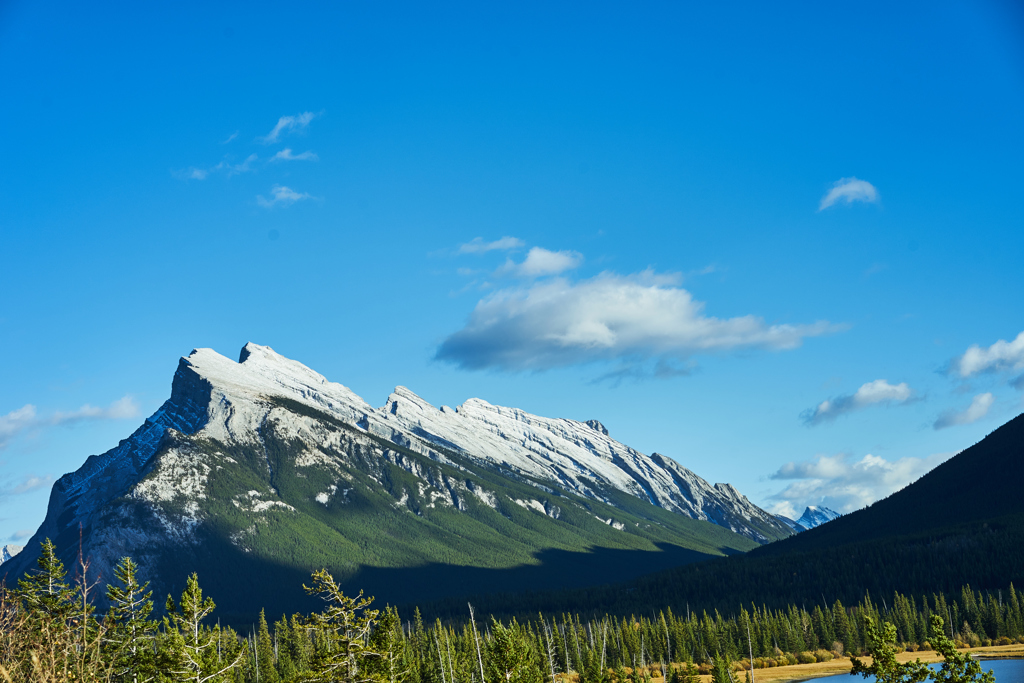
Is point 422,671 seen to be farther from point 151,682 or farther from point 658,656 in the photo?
point 151,682

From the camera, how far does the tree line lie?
4381 cm

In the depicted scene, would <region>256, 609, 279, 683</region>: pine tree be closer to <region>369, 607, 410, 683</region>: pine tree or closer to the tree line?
the tree line

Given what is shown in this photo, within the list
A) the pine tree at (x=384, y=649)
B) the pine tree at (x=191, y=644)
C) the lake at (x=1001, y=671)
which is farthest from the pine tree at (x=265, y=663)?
the lake at (x=1001, y=671)

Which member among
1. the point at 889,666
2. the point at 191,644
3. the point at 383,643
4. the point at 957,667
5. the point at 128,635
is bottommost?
the point at 957,667

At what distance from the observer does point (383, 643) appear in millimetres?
53125

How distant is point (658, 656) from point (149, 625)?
132461 millimetres

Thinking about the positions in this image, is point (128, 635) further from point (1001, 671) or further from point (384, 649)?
point (1001, 671)

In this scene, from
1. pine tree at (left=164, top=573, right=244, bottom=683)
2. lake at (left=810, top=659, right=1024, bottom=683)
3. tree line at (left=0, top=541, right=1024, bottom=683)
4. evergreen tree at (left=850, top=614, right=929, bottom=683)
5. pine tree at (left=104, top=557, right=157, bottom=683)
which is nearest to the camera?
tree line at (left=0, top=541, right=1024, bottom=683)

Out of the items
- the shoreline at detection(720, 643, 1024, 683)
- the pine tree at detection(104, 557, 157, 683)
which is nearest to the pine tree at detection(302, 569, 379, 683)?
the pine tree at detection(104, 557, 157, 683)

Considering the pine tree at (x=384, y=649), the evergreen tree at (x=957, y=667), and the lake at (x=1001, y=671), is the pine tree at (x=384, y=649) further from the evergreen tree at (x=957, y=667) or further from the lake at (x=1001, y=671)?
the lake at (x=1001, y=671)

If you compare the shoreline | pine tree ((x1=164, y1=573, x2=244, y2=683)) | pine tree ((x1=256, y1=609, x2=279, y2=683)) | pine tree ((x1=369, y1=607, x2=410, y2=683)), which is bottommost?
the shoreline

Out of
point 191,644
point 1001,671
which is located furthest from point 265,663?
point 1001,671

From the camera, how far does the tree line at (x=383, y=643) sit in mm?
43812

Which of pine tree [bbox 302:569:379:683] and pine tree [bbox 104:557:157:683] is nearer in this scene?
pine tree [bbox 302:569:379:683]
